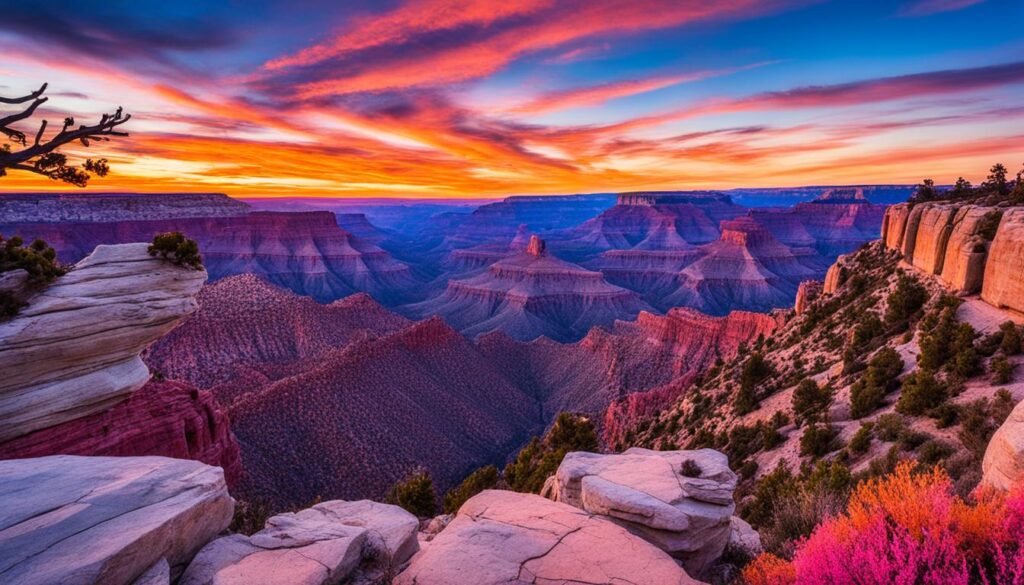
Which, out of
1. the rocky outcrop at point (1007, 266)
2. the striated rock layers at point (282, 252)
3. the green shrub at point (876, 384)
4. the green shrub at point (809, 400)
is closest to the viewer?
the rocky outcrop at point (1007, 266)

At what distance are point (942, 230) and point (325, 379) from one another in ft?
166

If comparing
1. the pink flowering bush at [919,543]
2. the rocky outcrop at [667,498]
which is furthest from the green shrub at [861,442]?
the pink flowering bush at [919,543]

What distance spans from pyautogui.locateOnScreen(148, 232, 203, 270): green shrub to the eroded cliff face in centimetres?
3639

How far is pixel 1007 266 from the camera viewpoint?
20.8m

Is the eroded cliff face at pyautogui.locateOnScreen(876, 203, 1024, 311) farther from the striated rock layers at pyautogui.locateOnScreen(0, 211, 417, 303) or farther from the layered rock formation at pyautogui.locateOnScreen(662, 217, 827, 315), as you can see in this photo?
the striated rock layers at pyautogui.locateOnScreen(0, 211, 417, 303)

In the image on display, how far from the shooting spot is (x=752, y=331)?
69688 mm

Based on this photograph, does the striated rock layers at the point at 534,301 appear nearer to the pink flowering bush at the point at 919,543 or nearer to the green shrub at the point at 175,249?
the green shrub at the point at 175,249

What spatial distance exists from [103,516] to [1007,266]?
108 feet

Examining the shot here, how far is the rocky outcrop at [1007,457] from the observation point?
352 inches

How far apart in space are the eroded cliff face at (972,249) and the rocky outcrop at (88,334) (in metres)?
37.0

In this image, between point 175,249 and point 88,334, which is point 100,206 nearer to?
point 175,249

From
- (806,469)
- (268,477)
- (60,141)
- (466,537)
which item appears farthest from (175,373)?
(806,469)

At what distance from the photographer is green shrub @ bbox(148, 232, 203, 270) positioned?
2295 cm

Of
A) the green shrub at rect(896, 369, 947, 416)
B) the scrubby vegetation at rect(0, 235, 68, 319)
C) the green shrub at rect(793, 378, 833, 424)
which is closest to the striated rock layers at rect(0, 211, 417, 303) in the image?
the scrubby vegetation at rect(0, 235, 68, 319)
